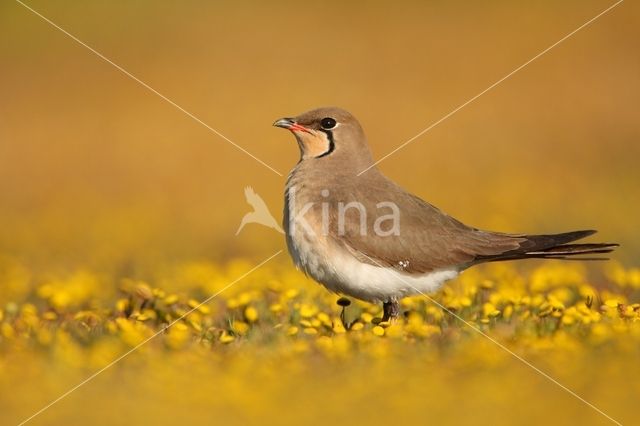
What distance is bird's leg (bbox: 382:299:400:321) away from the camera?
871 cm

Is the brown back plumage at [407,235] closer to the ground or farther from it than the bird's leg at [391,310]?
farther from it

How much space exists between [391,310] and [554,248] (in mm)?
1328

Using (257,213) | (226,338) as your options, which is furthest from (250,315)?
(257,213)

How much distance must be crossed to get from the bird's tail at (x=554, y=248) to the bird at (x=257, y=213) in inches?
140

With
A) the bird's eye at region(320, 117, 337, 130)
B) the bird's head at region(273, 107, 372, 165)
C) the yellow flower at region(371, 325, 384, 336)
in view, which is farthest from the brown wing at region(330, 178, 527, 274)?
the yellow flower at region(371, 325, 384, 336)

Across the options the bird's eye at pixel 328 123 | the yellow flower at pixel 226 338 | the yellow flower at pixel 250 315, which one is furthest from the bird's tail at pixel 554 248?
the yellow flower at pixel 226 338

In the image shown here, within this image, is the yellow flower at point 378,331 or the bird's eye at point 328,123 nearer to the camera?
the yellow flower at point 378,331

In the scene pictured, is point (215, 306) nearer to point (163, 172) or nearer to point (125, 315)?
point (125, 315)

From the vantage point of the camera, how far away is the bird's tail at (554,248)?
8.66 metres

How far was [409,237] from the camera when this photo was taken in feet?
28.9

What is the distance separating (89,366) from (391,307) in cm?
238

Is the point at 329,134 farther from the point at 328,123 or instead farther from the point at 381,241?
the point at 381,241

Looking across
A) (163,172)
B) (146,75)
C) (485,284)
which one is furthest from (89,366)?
(146,75)

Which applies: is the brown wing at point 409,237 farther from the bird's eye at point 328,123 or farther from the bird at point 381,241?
the bird's eye at point 328,123
